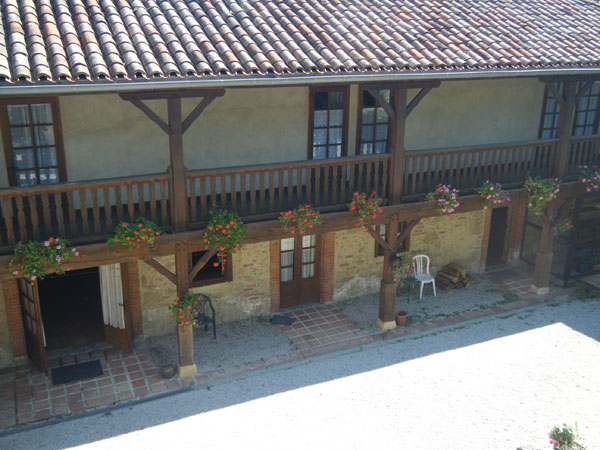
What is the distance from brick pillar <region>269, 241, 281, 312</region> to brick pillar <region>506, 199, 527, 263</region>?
652 cm

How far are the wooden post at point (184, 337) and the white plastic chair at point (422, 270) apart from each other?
549 cm

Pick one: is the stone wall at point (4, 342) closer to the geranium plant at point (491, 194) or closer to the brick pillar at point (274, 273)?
the brick pillar at point (274, 273)

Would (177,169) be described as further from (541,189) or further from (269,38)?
(541,189)

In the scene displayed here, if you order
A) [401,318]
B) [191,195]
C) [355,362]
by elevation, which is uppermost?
[191,195]

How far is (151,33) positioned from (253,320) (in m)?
5.99

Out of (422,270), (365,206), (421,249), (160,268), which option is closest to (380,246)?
(421,249)

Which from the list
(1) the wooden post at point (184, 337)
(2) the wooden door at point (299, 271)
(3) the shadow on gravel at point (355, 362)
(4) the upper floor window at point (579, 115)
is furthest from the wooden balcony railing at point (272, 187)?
(4) the upper floor window at point (579, 115)

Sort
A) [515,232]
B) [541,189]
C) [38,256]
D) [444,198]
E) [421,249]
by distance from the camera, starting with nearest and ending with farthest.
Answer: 1. [38,256]
2. [444,198]
3. [541,189]
4. [421,249]
5. [515,232]

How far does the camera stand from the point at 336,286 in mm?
12633

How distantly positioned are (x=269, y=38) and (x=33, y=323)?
5916mm

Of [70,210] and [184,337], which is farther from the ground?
[70,210]

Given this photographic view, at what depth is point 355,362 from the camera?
1045 centimetres

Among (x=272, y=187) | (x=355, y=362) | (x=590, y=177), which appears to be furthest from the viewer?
(x=590, y=177)

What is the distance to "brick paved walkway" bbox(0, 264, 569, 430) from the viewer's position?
9070mm
